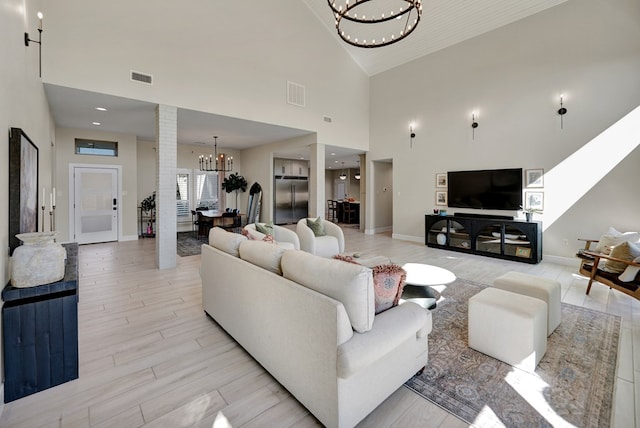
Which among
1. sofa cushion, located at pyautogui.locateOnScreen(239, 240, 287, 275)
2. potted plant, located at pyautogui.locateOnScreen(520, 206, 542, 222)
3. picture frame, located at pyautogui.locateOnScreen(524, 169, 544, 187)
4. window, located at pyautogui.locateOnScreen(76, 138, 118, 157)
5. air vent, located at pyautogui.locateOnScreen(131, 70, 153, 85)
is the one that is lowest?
sofa cushion, located at pyautogui.locateOnScreen(239, 240, 287, 275)

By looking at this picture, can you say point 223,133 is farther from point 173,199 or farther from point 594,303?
point 594,303

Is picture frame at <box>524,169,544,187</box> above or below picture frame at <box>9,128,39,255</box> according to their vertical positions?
above

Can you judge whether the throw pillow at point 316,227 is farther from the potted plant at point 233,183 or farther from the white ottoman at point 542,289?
the potted plant at point 233,183

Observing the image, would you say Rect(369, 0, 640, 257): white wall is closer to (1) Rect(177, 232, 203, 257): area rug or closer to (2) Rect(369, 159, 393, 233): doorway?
(2) Rect(369, 159, 393, 233): doorway

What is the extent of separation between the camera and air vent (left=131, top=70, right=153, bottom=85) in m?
4.68

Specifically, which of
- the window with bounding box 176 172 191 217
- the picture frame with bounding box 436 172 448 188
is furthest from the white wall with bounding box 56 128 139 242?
the picture frame with bounding box 436 172 448 188

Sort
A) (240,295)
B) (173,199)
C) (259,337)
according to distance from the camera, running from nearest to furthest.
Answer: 1. (259,337)
2. (240,295)
3. (173,199)

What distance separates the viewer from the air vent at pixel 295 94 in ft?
22.4

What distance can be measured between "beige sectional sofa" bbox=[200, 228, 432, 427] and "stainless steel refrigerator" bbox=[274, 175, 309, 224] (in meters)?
8.73

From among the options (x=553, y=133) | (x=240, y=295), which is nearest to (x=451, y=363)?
(x=240, y=295)

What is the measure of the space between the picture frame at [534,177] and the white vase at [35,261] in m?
7.23

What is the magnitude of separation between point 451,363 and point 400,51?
7.68 meters

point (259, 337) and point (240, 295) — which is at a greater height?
point (240, 295)

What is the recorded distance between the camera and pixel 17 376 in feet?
6.18
